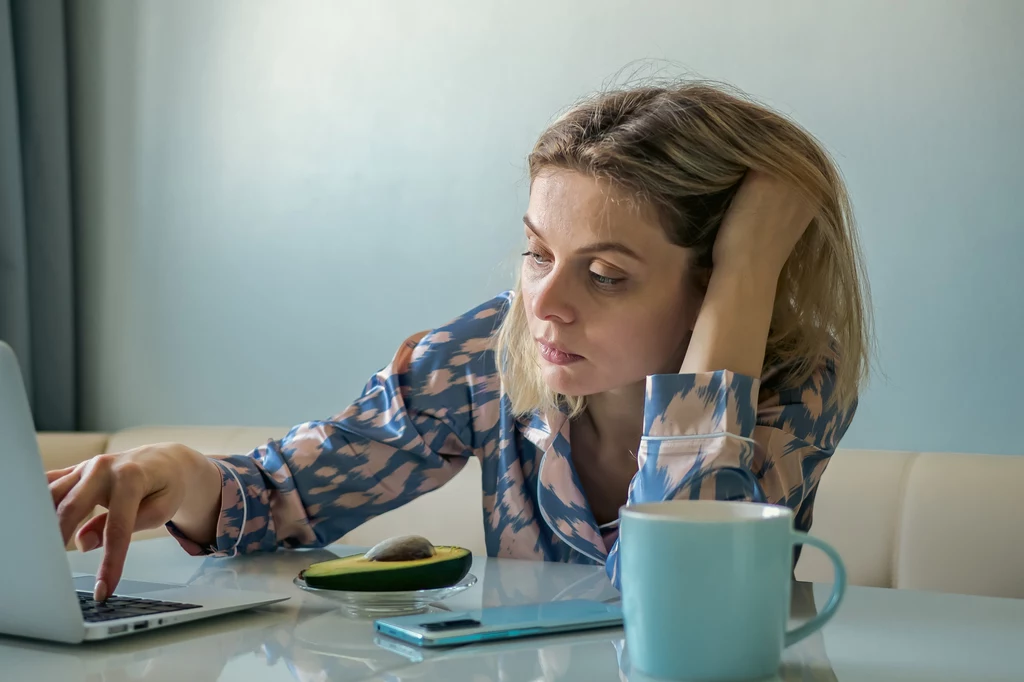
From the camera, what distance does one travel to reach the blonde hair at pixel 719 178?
1.07 m

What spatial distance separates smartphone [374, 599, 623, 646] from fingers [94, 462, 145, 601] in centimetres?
20

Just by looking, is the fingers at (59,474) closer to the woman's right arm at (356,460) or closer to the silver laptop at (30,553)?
the woman's right arm at (356,460)

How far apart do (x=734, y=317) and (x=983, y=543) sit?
0.67 metres

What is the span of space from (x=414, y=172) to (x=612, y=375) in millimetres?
1202

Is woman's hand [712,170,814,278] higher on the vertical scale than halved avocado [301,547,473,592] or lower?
higher

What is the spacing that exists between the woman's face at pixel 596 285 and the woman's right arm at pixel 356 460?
0.24 meters

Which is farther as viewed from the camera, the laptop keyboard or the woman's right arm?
the woman's right arm

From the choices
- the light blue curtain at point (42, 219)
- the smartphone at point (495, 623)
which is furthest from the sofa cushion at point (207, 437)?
the smartphone at point (495, 623)

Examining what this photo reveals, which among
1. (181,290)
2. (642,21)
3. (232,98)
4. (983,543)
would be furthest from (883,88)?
(181,290)

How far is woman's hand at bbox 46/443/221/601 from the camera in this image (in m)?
0.80

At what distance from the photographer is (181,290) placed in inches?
97.2

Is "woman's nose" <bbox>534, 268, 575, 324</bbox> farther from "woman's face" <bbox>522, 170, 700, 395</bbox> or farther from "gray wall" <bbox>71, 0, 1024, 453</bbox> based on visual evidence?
"gray wall" <bbox>71, 0, 1024, 453</bbox>

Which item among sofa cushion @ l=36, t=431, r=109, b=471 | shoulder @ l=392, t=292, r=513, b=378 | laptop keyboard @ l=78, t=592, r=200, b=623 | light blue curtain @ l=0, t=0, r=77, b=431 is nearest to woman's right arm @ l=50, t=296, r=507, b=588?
shoulder @ l=392, t=292, r=513, b=378

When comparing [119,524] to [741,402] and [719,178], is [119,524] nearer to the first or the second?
[741,402]
